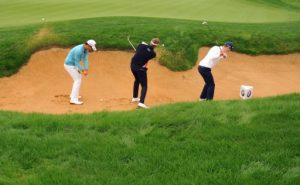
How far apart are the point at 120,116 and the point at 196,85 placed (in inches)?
239

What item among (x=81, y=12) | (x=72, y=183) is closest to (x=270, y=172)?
(x=72, y=183)

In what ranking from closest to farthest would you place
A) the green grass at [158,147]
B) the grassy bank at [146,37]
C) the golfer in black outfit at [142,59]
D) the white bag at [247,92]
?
the green grass at [158,147]
the golfer in black outfit at [142,59]
the white bag at [247,92]
the grassy bank at [146,37]

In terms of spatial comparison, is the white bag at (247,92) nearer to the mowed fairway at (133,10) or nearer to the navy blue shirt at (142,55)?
the navy blue shirt at (142,55)

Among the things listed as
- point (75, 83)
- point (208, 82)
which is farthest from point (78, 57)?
point (208, 82)

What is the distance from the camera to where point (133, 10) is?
2219 centimetres

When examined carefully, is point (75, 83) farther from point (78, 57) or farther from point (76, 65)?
point (78, 57)

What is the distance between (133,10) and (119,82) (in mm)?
9075

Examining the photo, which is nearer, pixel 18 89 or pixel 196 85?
pixel 18 89

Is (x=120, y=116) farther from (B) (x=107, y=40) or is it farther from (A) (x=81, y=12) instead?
(A) (x=81, y=12)

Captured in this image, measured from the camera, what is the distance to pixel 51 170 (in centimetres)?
636

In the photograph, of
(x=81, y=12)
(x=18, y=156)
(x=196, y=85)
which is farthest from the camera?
(x=81, y=12)

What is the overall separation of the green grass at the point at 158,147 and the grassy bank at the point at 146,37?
20.4 ft

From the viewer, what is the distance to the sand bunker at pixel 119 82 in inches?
482

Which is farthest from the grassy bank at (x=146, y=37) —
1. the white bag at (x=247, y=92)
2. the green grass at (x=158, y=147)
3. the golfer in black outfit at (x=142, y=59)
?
the green grass at (x=158, y=147)
